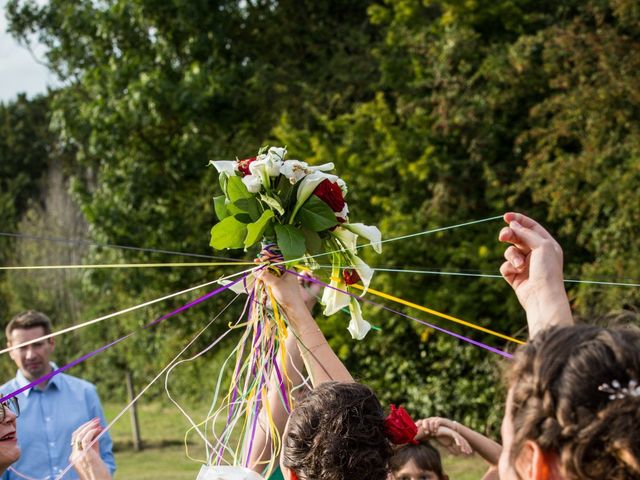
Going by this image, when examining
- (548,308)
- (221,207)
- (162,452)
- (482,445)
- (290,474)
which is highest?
(221,207)

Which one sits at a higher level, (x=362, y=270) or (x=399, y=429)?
(x=362, y=270)

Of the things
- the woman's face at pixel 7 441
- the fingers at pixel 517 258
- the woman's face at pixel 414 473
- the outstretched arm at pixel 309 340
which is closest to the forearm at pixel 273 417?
the outstretched arm at pixel 309 340

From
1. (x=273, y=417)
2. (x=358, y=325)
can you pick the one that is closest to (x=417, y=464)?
(x=358, y=325)

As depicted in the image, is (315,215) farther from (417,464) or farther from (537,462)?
(537,462)

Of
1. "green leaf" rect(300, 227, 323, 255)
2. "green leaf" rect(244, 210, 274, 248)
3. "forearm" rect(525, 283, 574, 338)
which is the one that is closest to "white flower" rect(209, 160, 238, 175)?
"green leaf" rect(244, 210, 274, 248)

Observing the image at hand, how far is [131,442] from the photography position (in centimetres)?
1886

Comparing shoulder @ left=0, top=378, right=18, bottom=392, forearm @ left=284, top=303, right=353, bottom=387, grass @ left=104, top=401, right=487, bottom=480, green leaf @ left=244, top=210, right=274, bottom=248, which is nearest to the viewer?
forearm @ left=284, top=303, right=353, bottom=387

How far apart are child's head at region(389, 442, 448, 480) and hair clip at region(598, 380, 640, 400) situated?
2677 millimetres

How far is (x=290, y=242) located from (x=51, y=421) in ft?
10.0

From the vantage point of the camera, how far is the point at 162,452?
55.6 ft

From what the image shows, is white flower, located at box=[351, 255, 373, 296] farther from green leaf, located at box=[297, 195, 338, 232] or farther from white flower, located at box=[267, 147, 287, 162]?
white flower, located at box=[267, 147, 287, 162]

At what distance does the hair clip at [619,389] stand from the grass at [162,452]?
25.4 feet

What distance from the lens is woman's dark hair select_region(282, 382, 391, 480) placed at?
Result: 2.29 m

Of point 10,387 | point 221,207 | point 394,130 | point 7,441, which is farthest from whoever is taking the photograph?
point 394,130
